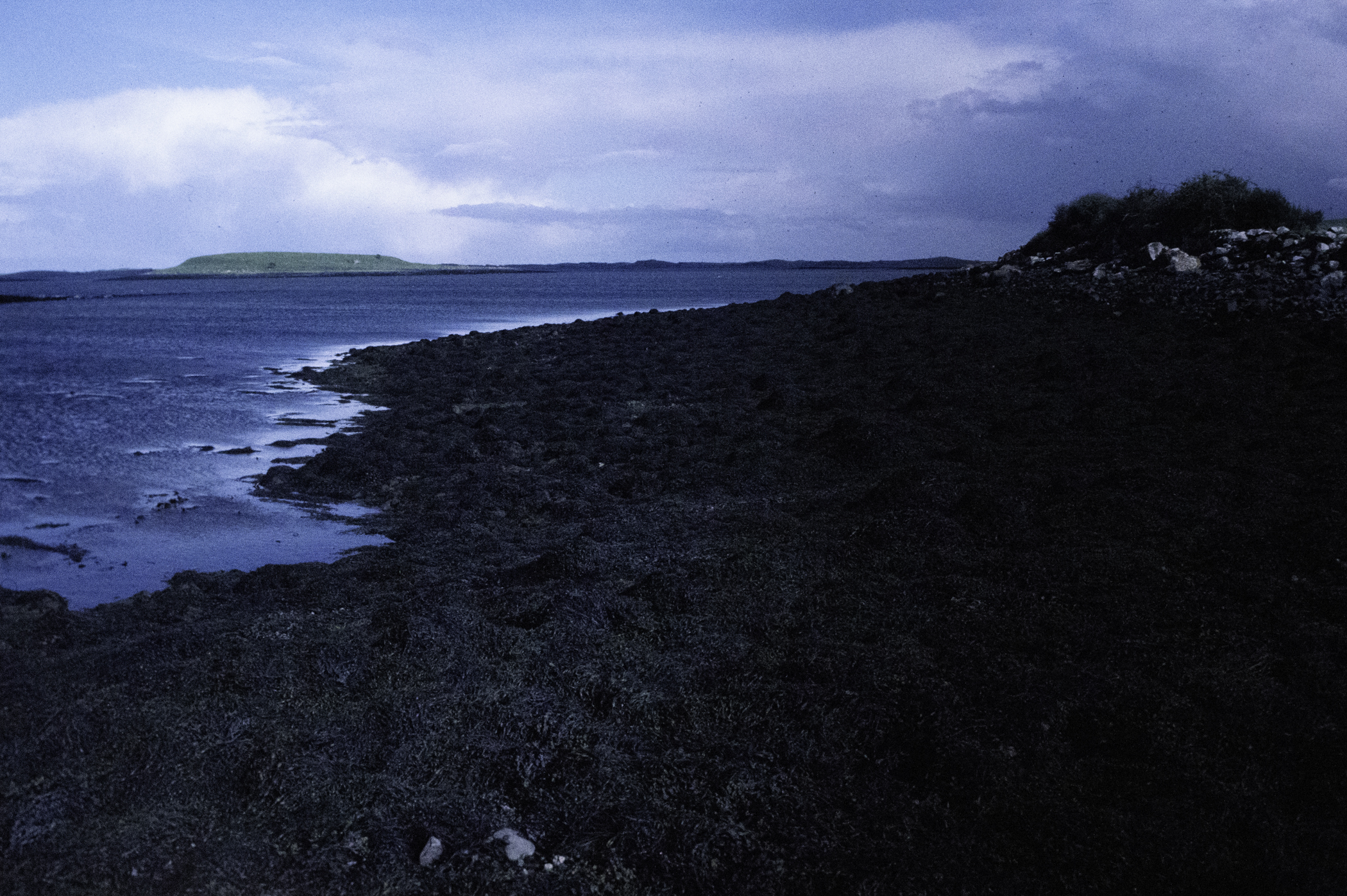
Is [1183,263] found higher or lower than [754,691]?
higher

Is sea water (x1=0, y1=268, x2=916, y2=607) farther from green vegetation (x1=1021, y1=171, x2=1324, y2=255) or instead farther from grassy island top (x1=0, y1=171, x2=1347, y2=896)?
green vegetation (x1=1021, y1=171, x2=1324, y2=255)

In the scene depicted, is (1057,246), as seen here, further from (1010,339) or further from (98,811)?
(98,811)

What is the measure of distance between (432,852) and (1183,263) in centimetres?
2480

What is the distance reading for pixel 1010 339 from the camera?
20.2 m

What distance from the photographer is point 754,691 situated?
17.7 ft

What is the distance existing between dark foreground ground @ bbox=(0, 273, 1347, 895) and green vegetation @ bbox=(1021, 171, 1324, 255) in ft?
57.7

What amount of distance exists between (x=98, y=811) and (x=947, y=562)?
614cm

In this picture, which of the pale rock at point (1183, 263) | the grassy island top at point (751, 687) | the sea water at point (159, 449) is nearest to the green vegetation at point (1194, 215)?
the pale rock at point (1183, 263)

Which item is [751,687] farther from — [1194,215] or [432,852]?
[1194,215]

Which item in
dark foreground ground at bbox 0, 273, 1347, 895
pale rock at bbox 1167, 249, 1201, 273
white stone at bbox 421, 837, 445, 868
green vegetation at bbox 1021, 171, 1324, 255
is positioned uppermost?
green vegetation at bbox 1021, 171, 1324, 255

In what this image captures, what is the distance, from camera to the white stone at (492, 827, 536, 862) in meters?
4.00

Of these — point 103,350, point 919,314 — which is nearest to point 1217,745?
point 919,314

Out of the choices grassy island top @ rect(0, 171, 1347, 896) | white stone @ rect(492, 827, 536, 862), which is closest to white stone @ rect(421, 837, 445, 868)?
grassy island top @ rect(0, 171, 1347, 896)

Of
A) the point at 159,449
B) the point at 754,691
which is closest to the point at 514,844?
the point at 754,691
